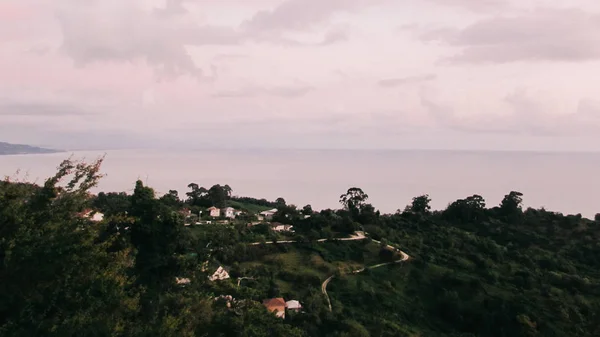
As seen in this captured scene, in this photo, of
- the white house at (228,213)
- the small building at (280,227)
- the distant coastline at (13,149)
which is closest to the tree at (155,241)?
the small building at (280,227)

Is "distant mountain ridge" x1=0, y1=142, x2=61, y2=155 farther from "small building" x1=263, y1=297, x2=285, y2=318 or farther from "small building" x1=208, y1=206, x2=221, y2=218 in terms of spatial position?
"small building" x1=263, y1=297, x2=285, y2=318

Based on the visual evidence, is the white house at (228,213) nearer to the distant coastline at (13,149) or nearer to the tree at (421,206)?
the tree at (421,206)

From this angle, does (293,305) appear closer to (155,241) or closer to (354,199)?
(155,241)

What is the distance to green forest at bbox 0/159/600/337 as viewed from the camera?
5.79m

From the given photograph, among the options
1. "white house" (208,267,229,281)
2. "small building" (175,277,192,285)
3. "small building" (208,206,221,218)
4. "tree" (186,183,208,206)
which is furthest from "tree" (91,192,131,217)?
"tree" (186,183,208,206)

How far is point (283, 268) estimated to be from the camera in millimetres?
23922

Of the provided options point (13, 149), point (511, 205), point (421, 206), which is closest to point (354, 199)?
point (421, 206)

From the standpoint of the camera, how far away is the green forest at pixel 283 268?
19.0 ft

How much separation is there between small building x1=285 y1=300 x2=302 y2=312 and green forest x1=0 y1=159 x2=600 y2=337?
0.23 meters

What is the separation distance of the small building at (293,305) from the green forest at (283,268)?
0.23 meters

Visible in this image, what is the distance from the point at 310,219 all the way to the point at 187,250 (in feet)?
84.6

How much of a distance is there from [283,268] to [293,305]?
17.8 ft

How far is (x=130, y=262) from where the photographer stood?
6.50 meters

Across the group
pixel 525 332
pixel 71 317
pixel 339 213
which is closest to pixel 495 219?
pixel 339 213
